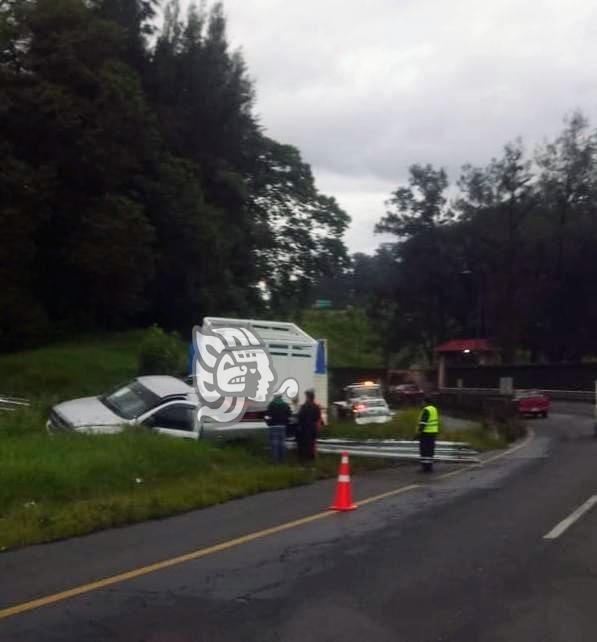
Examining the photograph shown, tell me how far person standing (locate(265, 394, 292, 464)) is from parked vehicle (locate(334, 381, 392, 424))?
11607mm

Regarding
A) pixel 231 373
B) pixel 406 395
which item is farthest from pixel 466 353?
pixel 231 373

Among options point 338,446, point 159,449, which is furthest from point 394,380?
point 159,449

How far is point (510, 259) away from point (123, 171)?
1492 inches

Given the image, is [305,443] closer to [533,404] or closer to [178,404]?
[178,404]

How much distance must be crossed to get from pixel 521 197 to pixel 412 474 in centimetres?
5800

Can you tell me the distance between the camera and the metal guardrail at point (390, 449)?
25391 mm

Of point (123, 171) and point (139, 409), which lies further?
point (123, 171)

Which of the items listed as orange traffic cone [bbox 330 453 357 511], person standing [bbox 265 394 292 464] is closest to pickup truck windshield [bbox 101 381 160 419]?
person standing [bbox 265 394 292 464]

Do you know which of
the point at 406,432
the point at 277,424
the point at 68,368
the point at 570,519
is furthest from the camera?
the point at 68,368

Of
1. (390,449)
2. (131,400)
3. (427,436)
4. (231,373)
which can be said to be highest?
(231,373)

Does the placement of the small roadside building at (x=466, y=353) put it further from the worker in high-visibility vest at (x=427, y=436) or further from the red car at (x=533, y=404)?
the worker in high-visibility vest at (x=427, y=436)

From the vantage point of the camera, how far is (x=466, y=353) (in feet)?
274

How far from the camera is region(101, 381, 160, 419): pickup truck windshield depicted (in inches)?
914

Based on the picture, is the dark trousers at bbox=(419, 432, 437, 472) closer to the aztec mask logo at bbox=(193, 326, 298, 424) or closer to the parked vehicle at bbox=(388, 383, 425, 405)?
the aztec mask logo at bbox=(193, 326, 298, 424)
